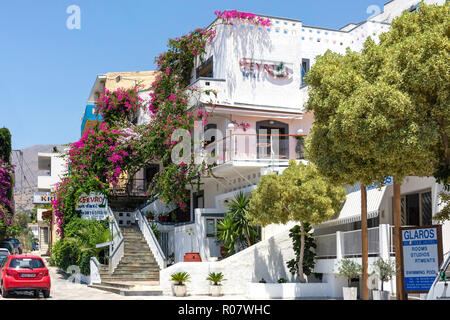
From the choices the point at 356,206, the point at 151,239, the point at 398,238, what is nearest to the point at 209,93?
the point at 151,239

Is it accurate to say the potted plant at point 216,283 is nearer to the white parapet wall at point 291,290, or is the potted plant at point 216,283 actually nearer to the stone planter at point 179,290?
the stone planter at point 179,290

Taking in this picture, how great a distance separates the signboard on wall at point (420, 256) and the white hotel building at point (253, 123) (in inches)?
291

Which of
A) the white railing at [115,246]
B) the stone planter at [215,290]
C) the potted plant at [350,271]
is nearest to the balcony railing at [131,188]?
the white railing at [115,246]

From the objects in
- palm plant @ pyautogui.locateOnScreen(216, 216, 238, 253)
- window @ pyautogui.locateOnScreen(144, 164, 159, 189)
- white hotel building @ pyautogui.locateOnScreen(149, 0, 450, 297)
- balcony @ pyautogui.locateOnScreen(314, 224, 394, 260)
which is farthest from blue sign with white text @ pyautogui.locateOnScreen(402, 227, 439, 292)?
window @ pyautogui.locateOnScreen(144, 164, 159, 189)

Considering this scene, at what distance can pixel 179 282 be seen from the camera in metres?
24.6

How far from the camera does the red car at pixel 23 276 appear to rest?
837 inches

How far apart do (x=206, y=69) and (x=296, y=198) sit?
13.8 m

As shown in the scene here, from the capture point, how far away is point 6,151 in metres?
58.2

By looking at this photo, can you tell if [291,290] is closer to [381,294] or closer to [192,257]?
[381,294]

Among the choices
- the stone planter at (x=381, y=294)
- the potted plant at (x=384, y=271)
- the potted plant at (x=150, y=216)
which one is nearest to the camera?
the potted plant at (x=384, y=271)

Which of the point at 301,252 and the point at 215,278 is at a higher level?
the point at 301,252
